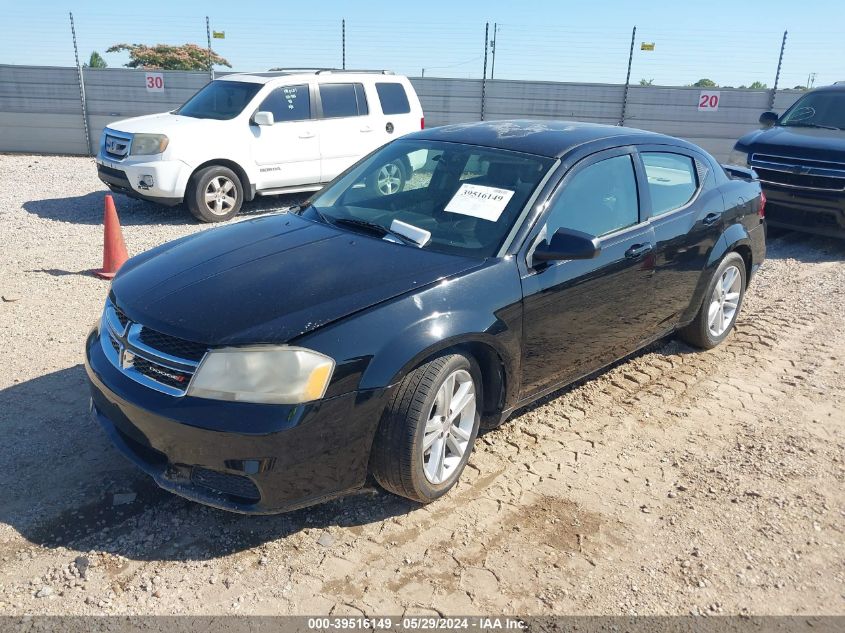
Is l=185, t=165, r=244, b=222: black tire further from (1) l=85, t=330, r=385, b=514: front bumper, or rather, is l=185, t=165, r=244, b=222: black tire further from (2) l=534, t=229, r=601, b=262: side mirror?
(2) l=534, t=229, r=601, b=262: side mirror

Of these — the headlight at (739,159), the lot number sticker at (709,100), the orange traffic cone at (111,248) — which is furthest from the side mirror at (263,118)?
the lot number sticker at (709,100)

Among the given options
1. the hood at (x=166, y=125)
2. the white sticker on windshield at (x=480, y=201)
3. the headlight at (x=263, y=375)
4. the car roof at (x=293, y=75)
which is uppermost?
the car roof at (x=293, y=75)

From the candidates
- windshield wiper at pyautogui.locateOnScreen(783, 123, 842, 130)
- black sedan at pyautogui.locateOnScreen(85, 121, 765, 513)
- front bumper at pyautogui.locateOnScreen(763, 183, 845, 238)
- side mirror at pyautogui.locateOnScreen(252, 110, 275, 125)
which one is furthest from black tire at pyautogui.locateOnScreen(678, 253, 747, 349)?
side mirror at pyautogui.locateOnScreen(252, 110, 275, 125)

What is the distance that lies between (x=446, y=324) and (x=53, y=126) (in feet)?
51.0

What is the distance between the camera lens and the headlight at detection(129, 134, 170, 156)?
8.91 metres

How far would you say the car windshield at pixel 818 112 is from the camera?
9.08m

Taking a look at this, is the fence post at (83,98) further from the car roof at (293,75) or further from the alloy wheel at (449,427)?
the alloy wheel at (449,427)

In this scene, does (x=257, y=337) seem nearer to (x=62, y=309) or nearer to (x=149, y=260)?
(x=149, y=260)

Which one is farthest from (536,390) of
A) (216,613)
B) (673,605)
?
(216,613)

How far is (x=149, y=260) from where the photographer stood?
3.83m

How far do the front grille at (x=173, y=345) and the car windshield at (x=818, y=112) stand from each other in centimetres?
890

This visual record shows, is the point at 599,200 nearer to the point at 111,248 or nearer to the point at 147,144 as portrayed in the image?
the point at 111,248

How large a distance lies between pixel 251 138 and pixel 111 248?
339cm

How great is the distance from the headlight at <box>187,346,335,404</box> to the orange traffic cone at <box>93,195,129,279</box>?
13.9ft
